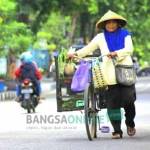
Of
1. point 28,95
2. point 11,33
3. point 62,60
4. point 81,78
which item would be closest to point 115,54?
point 81,78

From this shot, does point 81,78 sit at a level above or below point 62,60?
below

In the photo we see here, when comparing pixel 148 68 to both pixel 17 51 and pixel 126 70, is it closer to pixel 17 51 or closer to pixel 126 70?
pixel 17 51

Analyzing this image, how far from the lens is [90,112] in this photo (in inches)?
484

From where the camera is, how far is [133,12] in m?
52.9

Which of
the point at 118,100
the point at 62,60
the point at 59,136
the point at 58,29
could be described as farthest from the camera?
the point at 58,29

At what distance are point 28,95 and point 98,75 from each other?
9.84 m

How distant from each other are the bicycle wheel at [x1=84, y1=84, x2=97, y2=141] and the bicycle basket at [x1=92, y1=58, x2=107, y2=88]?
137mm

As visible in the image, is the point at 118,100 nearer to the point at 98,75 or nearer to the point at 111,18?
the point at 98,75

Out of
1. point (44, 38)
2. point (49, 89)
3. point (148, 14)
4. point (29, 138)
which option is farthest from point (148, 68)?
point (29, 138)

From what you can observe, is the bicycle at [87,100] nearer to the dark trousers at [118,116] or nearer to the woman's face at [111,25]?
the dark trousers at [118,116]

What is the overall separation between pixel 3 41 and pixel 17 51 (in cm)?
226


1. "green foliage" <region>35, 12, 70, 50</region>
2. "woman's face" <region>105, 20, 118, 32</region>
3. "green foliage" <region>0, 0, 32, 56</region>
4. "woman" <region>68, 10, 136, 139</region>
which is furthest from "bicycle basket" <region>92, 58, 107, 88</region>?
"green foliage" <region>35, 12, 70, 50</region>

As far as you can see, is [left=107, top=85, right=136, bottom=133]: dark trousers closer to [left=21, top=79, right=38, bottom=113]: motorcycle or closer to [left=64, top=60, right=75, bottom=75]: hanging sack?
[left=64, top=60, right=75, bottom=75]: hanging sack

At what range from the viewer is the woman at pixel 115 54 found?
12320 millimetres
